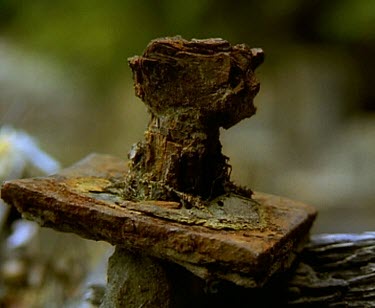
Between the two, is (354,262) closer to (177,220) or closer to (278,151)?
(177,220)

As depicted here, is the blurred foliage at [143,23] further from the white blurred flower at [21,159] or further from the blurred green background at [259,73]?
the white blurred flower at [21,159]

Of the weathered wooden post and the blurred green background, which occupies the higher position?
the blurred green background

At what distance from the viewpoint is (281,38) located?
2980mm

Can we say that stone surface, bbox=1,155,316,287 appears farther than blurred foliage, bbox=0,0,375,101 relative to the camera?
No

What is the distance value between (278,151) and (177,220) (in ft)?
7.02

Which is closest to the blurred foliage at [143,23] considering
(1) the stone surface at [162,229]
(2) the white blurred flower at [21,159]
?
(2) the white blurred flower at [21,159]

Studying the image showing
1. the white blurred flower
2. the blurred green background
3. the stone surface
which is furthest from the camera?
the blurred green background

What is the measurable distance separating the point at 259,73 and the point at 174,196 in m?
2.19

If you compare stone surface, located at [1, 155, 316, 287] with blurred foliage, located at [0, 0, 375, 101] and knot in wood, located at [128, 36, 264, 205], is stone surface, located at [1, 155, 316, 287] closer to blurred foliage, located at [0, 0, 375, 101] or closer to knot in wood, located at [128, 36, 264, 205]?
knot in wood, located at [128, 36, 264, 205]

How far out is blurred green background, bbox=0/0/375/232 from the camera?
2.78 metres

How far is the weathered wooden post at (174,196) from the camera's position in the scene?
0.78 m

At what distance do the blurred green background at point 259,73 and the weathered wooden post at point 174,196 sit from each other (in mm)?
1819

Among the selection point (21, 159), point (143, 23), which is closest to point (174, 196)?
point (21, 159)

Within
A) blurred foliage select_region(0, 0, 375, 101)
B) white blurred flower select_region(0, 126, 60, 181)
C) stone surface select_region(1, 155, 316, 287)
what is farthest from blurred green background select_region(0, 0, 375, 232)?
stone surface select_region(1, 155, 316, 287)
